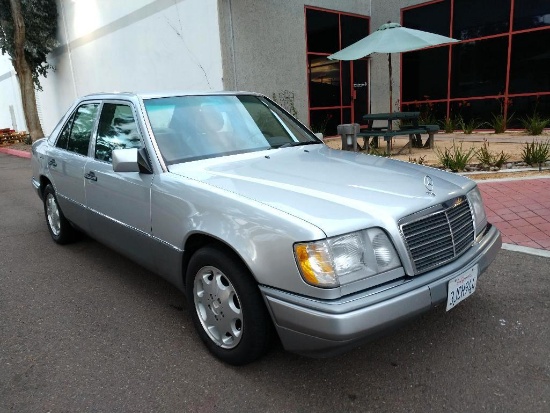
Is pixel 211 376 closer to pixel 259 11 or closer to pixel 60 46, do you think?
pixel 259 11

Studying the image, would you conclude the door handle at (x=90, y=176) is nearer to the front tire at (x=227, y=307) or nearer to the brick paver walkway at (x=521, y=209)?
the front tire at (x=227, y=307)

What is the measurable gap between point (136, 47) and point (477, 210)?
13.2 m

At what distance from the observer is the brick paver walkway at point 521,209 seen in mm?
4387

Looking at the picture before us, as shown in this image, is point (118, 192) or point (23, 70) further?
point (23, 70)

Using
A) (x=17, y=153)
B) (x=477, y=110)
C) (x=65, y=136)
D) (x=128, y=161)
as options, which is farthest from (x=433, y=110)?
(x=17, y=153)

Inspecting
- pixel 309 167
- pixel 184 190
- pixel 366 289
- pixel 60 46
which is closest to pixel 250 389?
pixel 366 289

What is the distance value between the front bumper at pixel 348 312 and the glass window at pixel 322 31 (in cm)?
1188

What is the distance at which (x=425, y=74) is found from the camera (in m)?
14.2

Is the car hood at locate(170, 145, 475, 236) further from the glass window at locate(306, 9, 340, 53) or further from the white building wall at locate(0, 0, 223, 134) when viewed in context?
the glass window at locate(306, 9, 340, 53)

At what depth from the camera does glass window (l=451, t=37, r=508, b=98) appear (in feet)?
41.2

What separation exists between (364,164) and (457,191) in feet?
2.27

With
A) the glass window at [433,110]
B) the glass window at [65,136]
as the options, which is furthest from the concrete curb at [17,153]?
the glass window at [433,110]

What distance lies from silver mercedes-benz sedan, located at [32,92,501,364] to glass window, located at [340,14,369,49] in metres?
11.3

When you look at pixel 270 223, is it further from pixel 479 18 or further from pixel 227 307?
pixel 479 18
